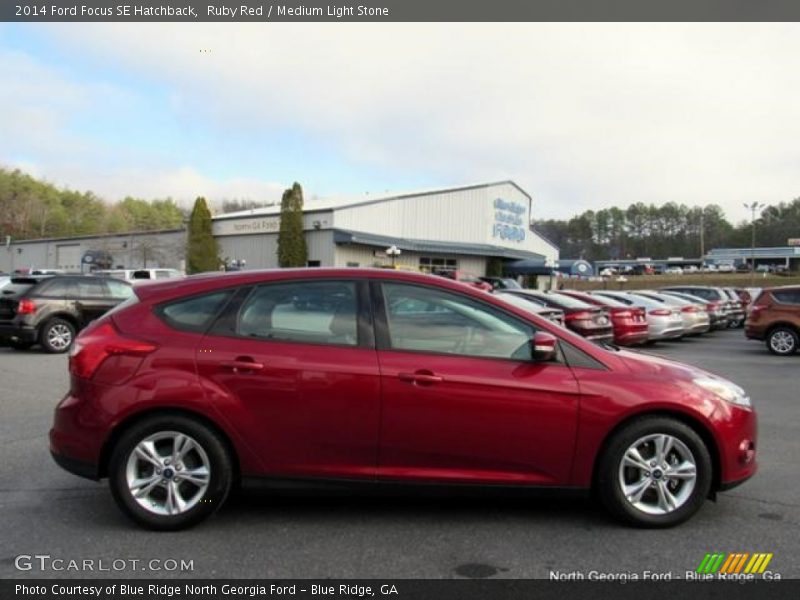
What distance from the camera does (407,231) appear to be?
147 feet

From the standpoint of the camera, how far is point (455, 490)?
13.8ft

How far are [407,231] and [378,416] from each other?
1611 inches

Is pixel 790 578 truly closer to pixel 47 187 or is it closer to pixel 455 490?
pixel 455 490

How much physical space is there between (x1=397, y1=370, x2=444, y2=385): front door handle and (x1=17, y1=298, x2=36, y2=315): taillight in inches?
482

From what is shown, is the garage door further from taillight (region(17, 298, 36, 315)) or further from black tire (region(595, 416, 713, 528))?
black tire (region(595, 416, 713, 528))

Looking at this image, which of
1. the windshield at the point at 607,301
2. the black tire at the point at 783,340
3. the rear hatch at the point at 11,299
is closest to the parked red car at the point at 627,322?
the windshield at the point at 607,301

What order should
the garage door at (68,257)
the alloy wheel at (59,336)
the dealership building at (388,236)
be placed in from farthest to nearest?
the garage door at (68,257)
the dealership building at (388,236)
the alloy wheel at (59,336)

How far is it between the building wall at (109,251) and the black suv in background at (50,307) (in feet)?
118

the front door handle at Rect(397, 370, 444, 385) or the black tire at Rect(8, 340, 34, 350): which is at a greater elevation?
the front door handle at Rect(397, 370, 444, 385)

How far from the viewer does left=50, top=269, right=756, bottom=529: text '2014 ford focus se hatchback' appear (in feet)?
13.8

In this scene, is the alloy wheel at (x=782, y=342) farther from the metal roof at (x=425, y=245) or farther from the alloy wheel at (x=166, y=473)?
the metal roof at (x=425, y=245)

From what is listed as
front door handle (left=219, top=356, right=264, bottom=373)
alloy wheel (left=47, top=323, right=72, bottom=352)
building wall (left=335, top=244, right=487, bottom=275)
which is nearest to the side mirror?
front door handle (left=219, top=356, right=264, bottom=373)

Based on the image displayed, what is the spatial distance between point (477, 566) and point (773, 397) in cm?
744

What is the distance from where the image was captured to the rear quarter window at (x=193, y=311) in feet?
14.5
